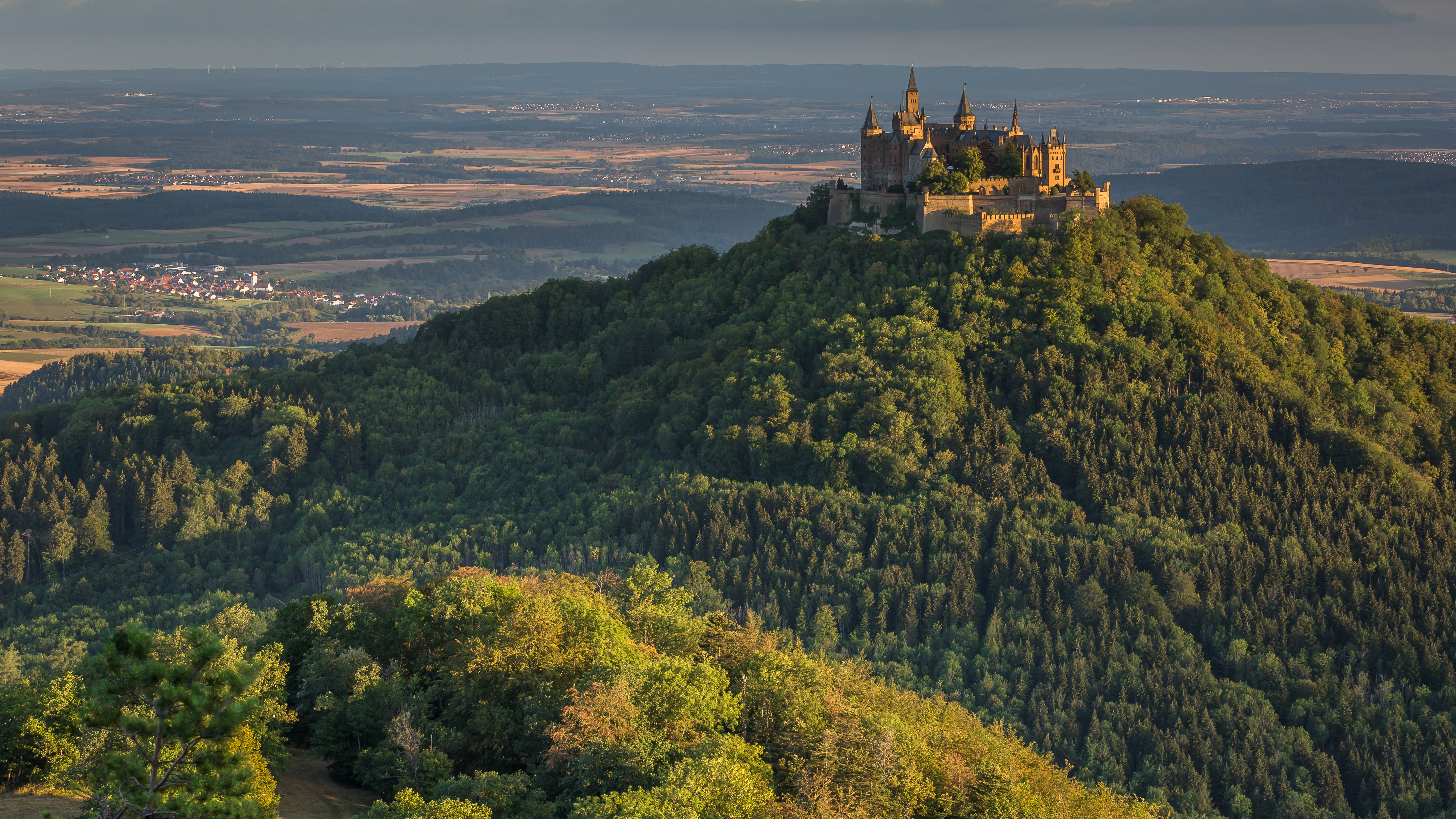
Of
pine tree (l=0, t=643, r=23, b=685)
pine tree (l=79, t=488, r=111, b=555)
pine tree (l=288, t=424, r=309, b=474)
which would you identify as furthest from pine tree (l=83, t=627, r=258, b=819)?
pine tree (l=288, t=424, r=309, b=474)

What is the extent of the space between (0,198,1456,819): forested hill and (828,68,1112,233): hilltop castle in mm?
2158

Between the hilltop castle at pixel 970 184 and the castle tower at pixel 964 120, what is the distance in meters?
0.09

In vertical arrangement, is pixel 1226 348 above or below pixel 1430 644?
above

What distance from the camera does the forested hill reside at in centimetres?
8725

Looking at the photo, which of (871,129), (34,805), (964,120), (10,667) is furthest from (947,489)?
(34,805)

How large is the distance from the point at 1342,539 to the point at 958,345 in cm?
2936

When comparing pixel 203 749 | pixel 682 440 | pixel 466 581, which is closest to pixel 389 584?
pixel 466 581

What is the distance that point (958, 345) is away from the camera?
110250mm

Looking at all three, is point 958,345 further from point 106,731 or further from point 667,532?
point 106,731

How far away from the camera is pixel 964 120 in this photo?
122 meters

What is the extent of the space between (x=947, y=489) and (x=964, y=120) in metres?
34.7

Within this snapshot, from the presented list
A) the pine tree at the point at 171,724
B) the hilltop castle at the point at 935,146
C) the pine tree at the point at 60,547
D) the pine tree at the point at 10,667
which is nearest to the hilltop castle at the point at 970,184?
the hilltop castle at the point at 935,146

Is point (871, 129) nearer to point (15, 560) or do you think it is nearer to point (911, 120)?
point (911, 120)

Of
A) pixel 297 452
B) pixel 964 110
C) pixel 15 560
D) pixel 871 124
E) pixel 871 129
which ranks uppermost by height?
pixel 964 110
